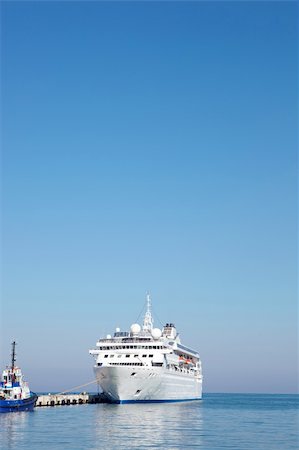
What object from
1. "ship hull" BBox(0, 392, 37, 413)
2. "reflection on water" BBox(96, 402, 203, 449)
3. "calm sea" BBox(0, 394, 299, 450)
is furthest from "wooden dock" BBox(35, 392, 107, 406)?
"reflection on water" BBox(96, 402, 203, 449)

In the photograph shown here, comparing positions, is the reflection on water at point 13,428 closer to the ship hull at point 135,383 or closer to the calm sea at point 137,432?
the calm sea at point 137,432

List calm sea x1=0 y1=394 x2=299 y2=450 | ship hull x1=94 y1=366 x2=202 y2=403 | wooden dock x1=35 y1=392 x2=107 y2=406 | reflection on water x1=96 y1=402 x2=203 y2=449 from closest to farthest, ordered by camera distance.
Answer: calm sea x1=0 y1=394 x2=299 y2=450 < reflection on water x1=96 y1=402 x2=203 y2=449 < ship hull x1=94 y1=366 x2=202 y2=403 < wooden dock x1=35 y1=392 x2=107 y2=406

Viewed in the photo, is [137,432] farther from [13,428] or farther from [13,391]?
[13,391]

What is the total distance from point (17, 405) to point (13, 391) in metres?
1.72

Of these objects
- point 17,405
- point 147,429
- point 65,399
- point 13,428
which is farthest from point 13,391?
point 65,399

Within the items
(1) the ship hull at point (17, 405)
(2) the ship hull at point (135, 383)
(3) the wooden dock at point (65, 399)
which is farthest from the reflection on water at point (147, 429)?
(3) the wooden dock at point (65, 399)

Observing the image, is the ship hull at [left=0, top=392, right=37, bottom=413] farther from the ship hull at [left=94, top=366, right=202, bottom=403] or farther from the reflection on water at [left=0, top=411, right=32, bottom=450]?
the ship hull at [left=94, top=366, right=202, bottom=403]

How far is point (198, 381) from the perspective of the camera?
128 m

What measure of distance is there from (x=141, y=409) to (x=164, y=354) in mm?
15997

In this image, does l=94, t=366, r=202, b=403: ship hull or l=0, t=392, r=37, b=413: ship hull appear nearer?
l=0, t=392, r=37, b=413: ship hull

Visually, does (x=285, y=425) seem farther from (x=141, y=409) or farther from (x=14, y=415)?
(x=14, y=415)

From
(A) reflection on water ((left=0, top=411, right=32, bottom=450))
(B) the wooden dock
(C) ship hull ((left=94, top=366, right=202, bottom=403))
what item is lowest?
(B) the wooden dock

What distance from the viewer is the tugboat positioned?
7250cm

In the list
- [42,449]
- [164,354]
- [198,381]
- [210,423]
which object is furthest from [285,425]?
[198,381]
